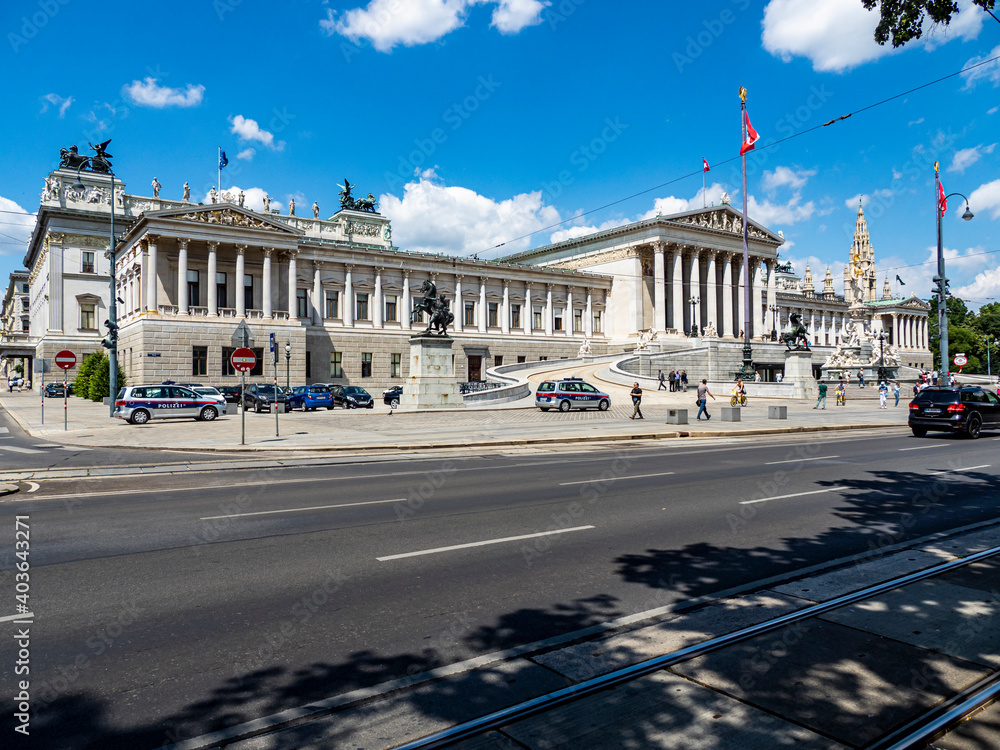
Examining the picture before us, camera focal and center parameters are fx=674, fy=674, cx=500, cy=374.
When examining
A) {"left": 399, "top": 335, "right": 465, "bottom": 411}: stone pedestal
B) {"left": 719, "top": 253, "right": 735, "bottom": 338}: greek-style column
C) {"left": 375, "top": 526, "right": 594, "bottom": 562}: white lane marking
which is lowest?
{"left": 375, "top": 526, "right": 594, "bottom": 562}: white lane marking

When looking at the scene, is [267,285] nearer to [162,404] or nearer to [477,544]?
[162,404]

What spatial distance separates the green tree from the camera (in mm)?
9031

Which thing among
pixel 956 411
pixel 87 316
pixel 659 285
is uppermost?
pixel 659 285

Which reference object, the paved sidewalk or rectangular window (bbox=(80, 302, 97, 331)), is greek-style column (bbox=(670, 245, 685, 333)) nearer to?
the paved sidewalk

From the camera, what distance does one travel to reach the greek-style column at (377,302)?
6981cm

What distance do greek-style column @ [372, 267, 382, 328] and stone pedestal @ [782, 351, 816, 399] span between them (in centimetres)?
3948

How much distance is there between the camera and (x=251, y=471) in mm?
15406

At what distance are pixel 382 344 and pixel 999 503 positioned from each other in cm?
6167

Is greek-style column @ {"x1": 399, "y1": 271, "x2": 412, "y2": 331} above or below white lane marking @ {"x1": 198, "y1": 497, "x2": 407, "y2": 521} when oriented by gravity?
above

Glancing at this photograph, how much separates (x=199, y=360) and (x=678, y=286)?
5510cm

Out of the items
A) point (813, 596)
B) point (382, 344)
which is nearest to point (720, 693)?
point (813, 596)

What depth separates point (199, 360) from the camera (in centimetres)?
5619

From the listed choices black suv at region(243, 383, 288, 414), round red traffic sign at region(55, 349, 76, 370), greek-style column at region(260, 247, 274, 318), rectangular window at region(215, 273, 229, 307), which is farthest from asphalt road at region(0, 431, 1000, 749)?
rectangular window at region(215, 273, 229, 307)

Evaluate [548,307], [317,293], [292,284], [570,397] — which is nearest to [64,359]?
[570,397]
